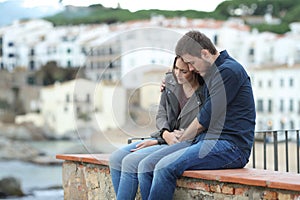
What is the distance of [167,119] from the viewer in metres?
2.86

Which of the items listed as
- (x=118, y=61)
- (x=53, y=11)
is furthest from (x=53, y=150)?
(x=118, y=61)

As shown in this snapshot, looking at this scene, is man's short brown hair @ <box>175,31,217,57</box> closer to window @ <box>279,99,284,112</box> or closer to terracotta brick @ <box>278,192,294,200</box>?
terracotta brick @ <box>278,192,294,200</box>

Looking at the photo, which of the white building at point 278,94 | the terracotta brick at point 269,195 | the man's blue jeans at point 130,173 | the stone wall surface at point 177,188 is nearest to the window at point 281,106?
the white building at point 278,94

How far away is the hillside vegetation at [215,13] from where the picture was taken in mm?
36181

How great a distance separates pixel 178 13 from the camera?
3731cm

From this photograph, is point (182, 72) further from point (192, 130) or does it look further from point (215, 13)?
point (215, 13)

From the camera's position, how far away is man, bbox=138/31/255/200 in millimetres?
2600

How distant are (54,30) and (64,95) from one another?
370cm

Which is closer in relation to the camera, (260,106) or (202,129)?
(202,129)

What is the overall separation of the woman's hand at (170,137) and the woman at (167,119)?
0.01 metres

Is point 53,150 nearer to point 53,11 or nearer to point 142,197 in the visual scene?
point 53,11

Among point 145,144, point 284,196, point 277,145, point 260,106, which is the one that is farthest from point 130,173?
point 260,106

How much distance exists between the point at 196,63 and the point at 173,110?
0.26 meters

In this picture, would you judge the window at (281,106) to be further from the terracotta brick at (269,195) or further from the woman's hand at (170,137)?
the terracotta brick at (269,195)
